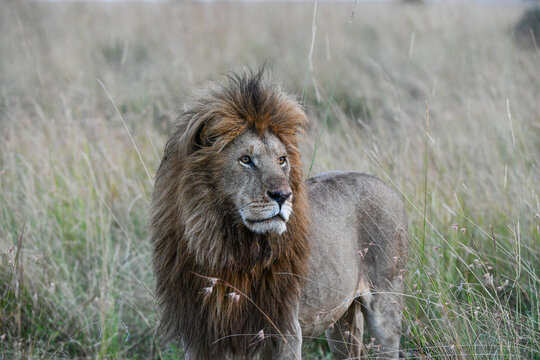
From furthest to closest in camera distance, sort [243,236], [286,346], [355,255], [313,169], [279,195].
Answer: [313,169]
[355,255]
[286,346]
[243,236]
[279,195]

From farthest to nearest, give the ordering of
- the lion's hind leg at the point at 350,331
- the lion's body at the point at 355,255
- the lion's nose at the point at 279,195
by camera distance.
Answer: the lion's hind leg at the point at 350,331
the lion's body at the point at 355,255
the lion's nose at the point at 279,195

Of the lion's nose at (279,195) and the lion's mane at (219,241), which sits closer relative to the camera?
the lion's nose at (279,195)

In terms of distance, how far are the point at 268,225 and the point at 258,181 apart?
22 centimetres

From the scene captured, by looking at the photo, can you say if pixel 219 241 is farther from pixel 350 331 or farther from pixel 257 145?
pixel 350 331

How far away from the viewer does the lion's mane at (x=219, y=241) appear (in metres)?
2.86

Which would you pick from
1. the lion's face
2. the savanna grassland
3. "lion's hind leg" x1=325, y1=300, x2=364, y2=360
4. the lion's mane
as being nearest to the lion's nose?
the lion's face

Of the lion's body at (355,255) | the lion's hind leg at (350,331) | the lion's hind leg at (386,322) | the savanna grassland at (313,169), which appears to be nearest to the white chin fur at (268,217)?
the lion's body at (355,255)

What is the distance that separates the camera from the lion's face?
2670mm

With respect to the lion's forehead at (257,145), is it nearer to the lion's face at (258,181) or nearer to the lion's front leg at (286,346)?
the lion's face at (258,181)

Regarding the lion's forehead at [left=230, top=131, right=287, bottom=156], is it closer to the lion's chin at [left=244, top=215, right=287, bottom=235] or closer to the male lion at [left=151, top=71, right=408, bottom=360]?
the male lion at [left=151, top=71, right=408, bottom=360]

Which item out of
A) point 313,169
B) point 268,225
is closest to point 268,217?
point 268,225

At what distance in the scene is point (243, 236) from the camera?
2.85 m

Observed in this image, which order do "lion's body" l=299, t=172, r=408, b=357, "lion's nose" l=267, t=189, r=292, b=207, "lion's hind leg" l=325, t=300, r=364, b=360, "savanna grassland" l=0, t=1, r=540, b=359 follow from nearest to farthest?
1. "lion's nose" l=267, t=189, r=292, b=207
2. "lion's body" l=299, t=172, r=408, b=357
3. "savanna grassland" l=0, t=1, r=540, b=359
4. "lion's hind leg" l=325, t=300, r=364, b=360

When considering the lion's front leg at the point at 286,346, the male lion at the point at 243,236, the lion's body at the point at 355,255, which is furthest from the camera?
the lion's body at the point at 355,255
